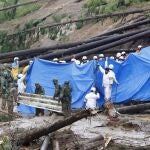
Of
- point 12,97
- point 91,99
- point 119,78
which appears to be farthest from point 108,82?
point 12,97

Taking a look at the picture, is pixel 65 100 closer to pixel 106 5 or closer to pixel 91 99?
pixel 91 99

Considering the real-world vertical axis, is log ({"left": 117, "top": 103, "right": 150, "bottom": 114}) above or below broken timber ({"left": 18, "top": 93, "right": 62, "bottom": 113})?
below

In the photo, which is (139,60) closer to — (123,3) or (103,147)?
(103,147)

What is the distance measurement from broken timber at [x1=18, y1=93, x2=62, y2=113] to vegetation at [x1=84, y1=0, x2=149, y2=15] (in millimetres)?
15726

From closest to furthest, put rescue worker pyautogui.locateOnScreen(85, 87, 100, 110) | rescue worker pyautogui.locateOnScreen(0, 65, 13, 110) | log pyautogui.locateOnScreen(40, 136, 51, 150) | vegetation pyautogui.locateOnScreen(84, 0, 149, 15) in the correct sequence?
log pyautogui.locateOnScreen(40, 136, 51, 150)
rescue worker pyautogui.locateOnScreen(85, 87, 100, 110)
rescue worker pyautogui.locateOnScreen(0, 65, 13, 110)
vegetation pyautogui.locateOnScreen(84, 0, 149, 15)

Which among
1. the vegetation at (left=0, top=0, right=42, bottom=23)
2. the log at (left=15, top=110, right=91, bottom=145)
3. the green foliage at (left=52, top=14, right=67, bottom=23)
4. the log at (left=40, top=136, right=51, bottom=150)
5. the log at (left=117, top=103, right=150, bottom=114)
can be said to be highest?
the vegetation at (left=0, top=0, right=42, bottom=23)

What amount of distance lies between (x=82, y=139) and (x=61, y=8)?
25.5 m

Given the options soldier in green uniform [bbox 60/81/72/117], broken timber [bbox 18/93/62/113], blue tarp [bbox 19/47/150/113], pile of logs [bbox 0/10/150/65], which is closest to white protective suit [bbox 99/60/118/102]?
blue tarp [bbox 19/47/150/113]

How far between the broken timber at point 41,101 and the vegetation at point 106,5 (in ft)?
51.6

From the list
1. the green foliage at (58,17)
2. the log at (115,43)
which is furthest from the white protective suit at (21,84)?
the green foliage at (58,17)

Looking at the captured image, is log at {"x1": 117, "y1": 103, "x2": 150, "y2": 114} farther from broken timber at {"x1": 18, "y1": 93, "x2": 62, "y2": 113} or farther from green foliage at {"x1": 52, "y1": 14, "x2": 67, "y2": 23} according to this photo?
green foliage at {"x1": 52, "y1": 14, "x2": 67, "y2": 23}

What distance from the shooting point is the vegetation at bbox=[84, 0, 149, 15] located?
3141 cm

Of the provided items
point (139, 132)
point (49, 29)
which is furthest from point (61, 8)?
point (139, 132)

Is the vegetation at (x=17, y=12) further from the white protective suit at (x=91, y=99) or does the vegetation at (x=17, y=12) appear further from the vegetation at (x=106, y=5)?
the white protective suit at (x=91, y=99)
